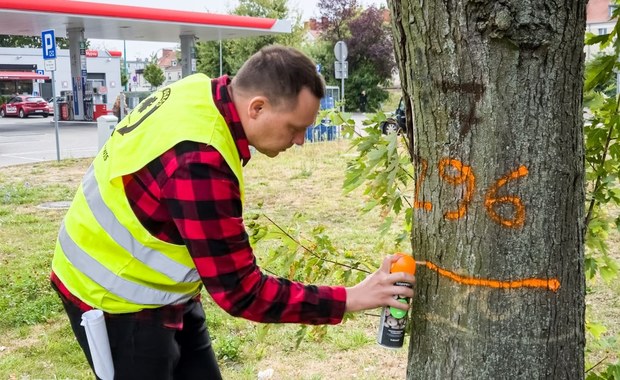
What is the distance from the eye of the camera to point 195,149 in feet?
5.42

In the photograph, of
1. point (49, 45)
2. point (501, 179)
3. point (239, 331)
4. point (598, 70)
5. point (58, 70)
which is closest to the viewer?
point (501, 179)

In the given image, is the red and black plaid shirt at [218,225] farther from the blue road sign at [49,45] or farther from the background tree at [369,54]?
the background tree at [369,54]

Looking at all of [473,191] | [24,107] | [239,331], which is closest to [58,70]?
[24,107]

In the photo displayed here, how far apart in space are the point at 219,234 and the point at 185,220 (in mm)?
91

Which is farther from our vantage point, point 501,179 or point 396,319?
point 396,319

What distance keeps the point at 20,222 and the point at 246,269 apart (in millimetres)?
6868

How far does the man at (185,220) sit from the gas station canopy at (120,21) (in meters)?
18.8

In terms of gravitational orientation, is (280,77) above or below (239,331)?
above

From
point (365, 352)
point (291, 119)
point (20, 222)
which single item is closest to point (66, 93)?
point (20, 222)

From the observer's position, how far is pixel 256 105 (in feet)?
5.74

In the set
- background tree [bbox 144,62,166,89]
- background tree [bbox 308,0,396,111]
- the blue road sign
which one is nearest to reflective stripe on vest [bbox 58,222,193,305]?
the blue road sign

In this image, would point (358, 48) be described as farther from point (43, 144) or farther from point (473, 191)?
point (473, 191)

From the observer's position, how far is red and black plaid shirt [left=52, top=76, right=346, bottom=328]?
1.65 meters

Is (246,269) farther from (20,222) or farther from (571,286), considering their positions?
(20,222)
